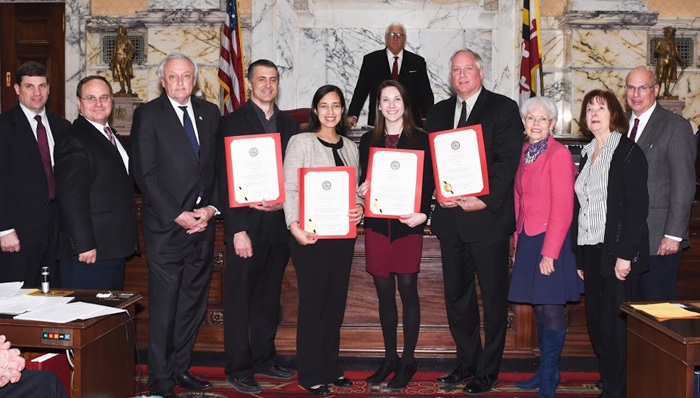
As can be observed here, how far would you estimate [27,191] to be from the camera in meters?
4.07

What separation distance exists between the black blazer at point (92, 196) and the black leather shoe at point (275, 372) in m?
1.06

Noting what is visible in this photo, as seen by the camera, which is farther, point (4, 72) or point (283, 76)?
point (4, 72)

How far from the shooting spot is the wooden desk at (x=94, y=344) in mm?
2771

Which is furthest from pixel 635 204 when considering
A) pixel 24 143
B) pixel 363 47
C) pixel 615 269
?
pixel 363 47

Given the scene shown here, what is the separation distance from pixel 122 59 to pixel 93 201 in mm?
5343

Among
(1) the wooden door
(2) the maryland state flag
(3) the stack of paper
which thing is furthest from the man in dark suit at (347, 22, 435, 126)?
(1) the wooden door

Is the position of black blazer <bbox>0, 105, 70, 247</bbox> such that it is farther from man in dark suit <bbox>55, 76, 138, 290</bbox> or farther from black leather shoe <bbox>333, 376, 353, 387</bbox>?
black leather shoe <bbox>333, 376, 353, 387</bbox>

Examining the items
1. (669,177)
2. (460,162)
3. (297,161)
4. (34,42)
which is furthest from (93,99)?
(34,42)

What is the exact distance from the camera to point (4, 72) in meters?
9.57

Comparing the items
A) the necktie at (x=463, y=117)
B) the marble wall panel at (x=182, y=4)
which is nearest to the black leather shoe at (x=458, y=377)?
the necktie at (x=463, y=117)

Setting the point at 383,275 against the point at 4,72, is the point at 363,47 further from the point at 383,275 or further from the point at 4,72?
the point at 383,275

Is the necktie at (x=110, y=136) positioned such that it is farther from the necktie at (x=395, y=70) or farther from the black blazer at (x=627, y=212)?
the necktie at (x=395, y=70)

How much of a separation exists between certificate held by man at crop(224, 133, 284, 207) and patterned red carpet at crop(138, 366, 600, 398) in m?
1.08

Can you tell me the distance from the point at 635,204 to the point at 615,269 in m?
0.33
